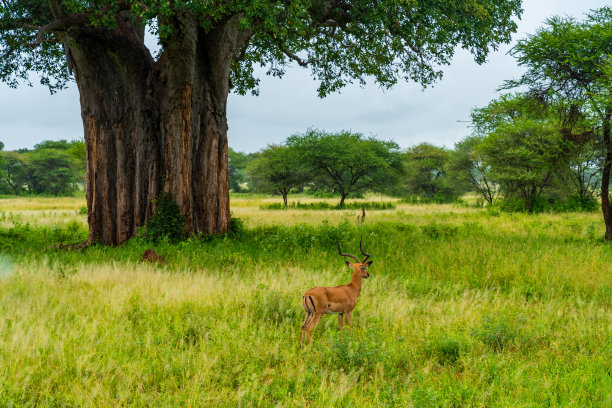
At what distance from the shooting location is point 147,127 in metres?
11.2

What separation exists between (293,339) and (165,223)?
7.43 metres

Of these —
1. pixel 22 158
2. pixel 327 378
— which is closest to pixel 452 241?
pixel 327 378

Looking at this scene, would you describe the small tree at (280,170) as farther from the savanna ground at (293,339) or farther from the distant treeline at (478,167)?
the savanna ground at (293,339)

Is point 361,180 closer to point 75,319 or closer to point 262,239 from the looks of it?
point 262,239

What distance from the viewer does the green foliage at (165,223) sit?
417 inches

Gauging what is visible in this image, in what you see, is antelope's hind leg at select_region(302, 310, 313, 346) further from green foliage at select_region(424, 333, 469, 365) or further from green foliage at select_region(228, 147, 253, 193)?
green foliage at select_region(228, 147, 253, 193)

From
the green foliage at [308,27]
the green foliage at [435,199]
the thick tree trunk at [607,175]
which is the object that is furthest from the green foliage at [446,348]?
the green foliage at [435,199]

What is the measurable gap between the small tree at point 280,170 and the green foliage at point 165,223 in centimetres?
2684

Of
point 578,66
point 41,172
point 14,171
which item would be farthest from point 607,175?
point 14,171

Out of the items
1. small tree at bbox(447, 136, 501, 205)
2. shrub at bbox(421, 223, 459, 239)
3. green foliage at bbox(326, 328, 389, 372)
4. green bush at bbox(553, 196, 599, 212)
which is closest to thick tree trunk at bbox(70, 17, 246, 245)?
shrub at bbox(421, 223, 459, 239)

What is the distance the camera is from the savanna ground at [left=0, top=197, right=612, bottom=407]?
318 centimetres

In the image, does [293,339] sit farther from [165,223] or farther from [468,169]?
[468,169]

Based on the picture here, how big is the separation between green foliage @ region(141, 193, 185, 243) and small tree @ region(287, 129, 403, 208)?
2460 cm

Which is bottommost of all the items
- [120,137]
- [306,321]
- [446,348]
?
[446,348]
